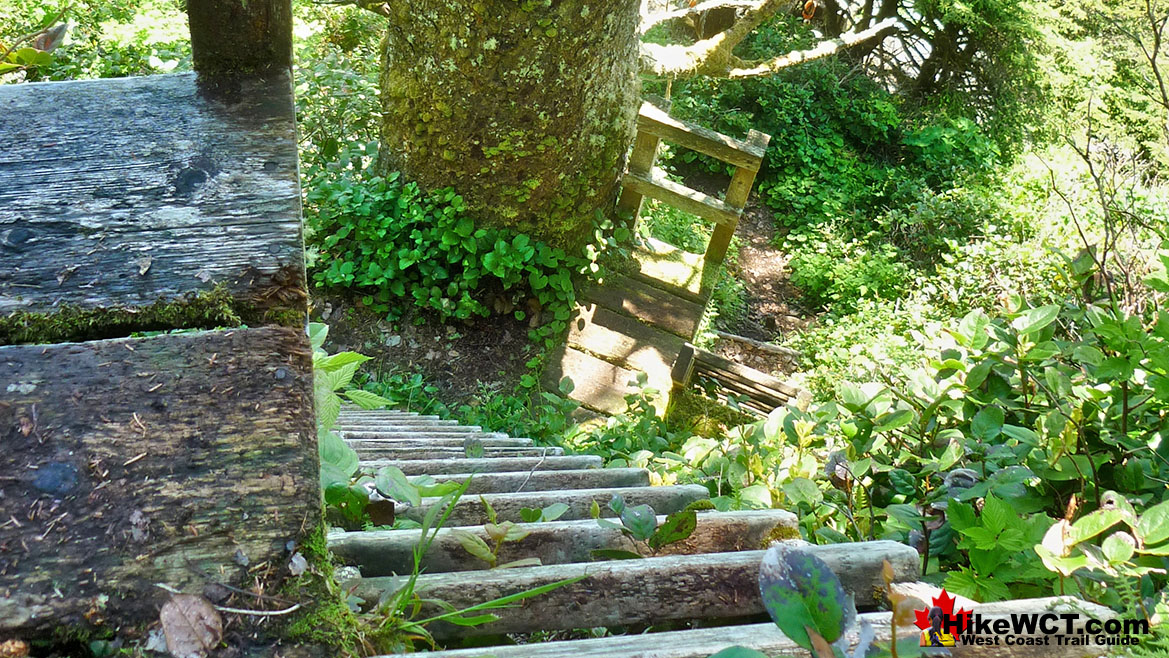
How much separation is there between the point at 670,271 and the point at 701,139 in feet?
4.12

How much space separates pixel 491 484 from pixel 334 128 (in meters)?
5.70

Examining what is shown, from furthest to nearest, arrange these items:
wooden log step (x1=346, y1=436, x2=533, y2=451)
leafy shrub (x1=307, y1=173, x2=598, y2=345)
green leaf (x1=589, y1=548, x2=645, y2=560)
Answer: leafy shrub (x1=307, y1=173, x2=598, y2=345)
wooden log step (x1=346, y1=436, x2=533, y2=451)
green leaf (x1=589, y1=548, x2=645, y2=560)

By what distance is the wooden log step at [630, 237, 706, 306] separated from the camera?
6.83 m

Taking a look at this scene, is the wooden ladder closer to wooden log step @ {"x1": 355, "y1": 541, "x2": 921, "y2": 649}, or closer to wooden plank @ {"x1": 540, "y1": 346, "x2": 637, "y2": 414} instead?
wooden log step @ {"x1": 355, "y1": 541, "x2": 921, "y2": 649}

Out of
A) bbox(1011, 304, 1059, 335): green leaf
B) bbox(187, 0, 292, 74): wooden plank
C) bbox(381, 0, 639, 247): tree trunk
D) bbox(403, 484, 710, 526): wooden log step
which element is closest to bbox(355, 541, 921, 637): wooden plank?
bbox(403, 484, 710, 526): wooden log step

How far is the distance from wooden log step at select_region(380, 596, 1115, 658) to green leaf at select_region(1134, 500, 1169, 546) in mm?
212

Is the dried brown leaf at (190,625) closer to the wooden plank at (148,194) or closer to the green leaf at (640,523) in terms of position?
the wooden plank at (148,194)

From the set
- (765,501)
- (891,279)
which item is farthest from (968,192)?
(765,501)

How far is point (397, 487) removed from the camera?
50.3 inches

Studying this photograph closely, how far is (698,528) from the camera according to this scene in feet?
5.55

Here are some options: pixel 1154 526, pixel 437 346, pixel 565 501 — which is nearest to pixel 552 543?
pixel 565 501

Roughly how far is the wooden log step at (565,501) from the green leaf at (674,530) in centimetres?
43

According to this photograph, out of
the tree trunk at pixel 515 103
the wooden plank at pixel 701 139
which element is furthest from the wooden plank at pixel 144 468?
the wooden plank at pixel 701 139

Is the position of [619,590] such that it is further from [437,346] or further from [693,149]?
[693,149]
